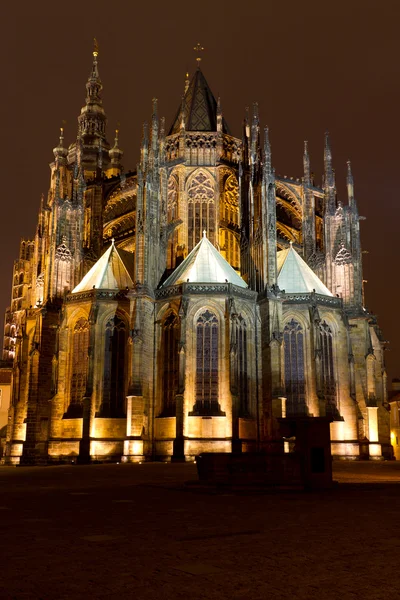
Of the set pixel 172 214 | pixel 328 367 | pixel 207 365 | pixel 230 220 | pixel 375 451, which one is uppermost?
pixel 172 214

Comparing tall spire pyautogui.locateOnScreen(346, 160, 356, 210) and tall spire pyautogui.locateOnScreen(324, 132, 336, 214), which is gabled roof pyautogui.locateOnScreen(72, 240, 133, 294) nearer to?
tall spire pyautogui.locateOnScreen(324, 132, 336, 214)

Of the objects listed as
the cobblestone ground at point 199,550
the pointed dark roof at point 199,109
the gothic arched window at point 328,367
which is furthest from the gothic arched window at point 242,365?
the cobblestone ground at point 199,550

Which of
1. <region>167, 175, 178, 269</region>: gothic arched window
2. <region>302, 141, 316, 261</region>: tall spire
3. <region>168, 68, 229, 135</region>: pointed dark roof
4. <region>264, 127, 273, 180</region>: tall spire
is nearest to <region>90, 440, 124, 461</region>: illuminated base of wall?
<region>167, 175, 178, 269</region>: gothic arched window

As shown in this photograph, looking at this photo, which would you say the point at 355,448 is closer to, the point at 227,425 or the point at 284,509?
the point at 227,425

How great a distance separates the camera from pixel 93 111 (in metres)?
69.1

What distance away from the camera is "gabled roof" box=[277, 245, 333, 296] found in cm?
3772

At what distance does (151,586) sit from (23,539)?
2.79 meters

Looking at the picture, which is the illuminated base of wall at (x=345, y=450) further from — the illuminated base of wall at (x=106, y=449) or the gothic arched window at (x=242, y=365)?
the illuminated base of wall at (x=106, y=449)

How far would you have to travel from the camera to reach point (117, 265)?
3891 centimetres

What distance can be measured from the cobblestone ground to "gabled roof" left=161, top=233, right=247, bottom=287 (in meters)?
Result: 24.7

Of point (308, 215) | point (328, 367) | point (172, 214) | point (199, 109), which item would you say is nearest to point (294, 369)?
point (328, 367)

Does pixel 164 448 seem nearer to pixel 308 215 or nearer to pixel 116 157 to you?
pixel 308 215

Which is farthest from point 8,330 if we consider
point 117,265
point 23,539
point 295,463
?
point 23,539

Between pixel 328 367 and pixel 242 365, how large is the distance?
564 cm
